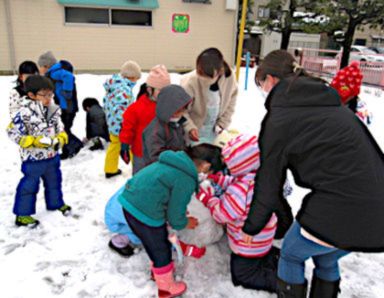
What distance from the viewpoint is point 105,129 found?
588cm

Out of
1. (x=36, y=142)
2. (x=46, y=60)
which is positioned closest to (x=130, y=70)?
(x=46, y=60)

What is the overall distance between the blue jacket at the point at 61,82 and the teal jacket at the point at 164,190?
3516mm

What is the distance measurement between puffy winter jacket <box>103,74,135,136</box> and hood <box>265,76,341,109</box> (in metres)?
3.16

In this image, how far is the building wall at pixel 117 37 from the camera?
43.9 ft

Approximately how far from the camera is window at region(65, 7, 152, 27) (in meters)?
14.0

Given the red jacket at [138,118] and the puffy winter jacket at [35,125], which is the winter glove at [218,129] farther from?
the puffy winter jacket at [35,125]

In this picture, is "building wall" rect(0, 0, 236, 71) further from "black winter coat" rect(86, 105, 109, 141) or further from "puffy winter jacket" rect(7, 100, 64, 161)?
"puffy winter jacket" rect(7, 100, 64, 161)

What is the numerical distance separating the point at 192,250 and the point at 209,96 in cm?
174

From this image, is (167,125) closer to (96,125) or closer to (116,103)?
(116,103)

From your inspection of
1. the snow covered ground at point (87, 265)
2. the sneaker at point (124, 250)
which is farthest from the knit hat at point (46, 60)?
the sneaker at point (124, 250)

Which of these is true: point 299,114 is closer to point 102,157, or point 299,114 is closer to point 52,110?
point 52,110

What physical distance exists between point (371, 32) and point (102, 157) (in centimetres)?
4090

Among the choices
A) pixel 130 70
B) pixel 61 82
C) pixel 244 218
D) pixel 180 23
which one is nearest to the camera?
pixel 244 218

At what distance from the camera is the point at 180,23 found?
15320 millimetres
